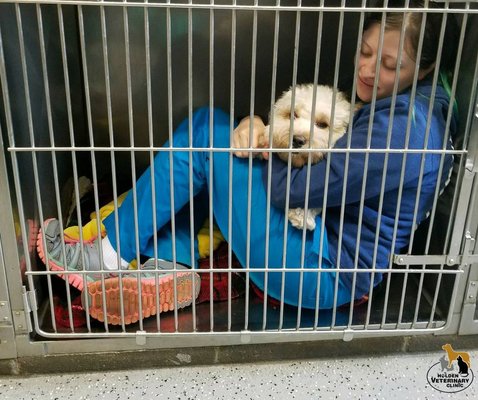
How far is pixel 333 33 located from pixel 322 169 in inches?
21.3

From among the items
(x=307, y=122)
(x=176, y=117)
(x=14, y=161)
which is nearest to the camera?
(x=14, y=161)

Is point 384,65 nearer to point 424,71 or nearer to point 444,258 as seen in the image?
point 424,71

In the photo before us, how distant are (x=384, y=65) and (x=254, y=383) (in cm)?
72

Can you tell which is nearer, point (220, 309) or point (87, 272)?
point (87, 272)

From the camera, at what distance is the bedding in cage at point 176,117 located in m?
0.99

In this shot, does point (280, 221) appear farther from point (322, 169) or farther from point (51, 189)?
point (51, 189)

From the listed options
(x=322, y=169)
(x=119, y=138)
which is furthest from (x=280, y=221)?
(x=119, y=138)

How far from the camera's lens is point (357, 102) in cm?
120

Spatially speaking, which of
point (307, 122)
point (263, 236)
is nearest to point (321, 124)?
point (307, 122)

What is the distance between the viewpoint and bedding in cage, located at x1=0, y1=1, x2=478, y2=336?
3.26 feet

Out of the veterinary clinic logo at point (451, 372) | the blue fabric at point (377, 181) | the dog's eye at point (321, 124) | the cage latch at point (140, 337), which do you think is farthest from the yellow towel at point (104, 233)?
the veterinary clinic logo at point (451, 372)

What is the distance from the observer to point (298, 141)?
1085mm

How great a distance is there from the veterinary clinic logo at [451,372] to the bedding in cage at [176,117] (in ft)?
0.29

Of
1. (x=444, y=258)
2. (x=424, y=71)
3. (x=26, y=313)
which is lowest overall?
(x=26, y=313)
